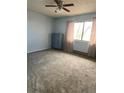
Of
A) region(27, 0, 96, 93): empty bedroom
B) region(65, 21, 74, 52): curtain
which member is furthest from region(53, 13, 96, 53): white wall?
region(65, 21, 74, 52): curtain

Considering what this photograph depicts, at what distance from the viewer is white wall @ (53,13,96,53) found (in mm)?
5469

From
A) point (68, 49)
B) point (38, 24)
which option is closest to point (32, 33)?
point (38, 24)

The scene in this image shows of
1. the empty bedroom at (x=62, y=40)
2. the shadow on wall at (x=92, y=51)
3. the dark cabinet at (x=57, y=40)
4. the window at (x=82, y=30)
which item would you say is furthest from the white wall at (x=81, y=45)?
the dark cabinet at (x=57, y=40)

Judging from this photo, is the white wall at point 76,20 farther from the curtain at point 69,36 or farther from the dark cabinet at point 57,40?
the dark cabinet at point 57,40

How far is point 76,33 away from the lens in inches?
242

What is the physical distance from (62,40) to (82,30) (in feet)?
4.89

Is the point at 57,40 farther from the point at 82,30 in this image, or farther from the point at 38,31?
the point at 82,30

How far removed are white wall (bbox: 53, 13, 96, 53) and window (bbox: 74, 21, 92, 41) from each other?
0.25 m

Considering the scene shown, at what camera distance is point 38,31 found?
5.84 meters

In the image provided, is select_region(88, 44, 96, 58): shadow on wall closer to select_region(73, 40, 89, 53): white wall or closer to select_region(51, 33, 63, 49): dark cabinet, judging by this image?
select_region(73, 40, 89, 53): white wall
